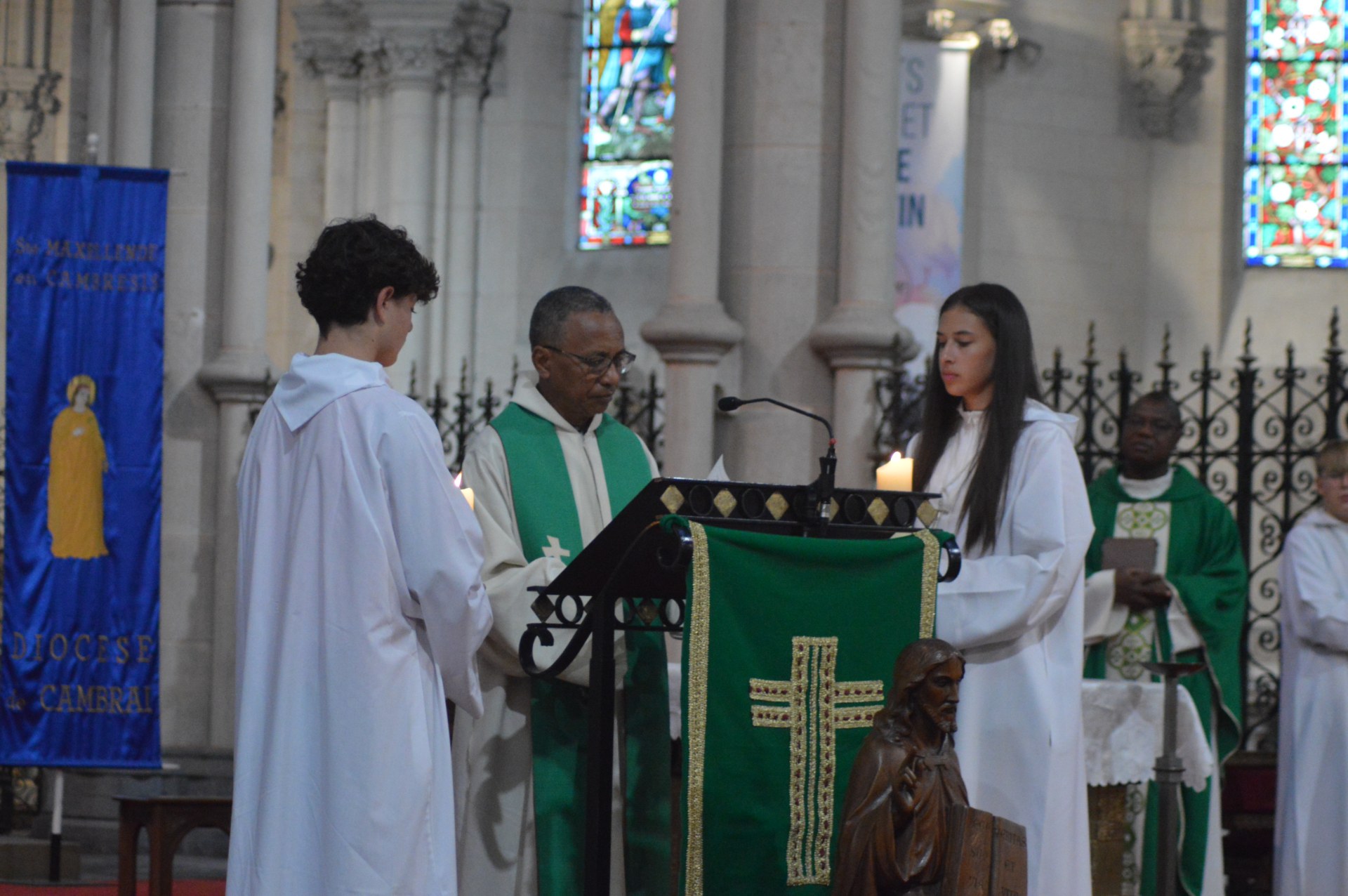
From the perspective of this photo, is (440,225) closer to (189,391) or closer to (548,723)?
(189,391)

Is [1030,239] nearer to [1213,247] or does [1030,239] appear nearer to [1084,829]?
[1213,247]

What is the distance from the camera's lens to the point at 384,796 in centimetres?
369

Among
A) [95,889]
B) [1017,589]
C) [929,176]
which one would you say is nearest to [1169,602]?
[1017,589]

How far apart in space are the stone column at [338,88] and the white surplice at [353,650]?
9.60 meters

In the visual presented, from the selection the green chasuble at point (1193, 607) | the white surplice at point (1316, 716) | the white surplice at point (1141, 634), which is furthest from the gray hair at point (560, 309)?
the green chasuble at point (1193, 607)

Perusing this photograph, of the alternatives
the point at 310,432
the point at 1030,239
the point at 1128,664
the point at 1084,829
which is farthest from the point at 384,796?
the point at 1030,239

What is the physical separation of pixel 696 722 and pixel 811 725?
288 mm

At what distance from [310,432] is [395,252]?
40cm

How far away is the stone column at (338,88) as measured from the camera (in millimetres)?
13094

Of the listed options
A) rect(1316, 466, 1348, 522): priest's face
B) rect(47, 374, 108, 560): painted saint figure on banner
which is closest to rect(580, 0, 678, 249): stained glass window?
rect(47, 374, 108, 560): painted saint figure on banner

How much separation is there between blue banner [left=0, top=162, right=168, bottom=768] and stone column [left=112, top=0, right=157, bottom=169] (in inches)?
42.9

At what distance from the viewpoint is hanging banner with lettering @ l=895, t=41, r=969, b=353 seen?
11172 millimetres

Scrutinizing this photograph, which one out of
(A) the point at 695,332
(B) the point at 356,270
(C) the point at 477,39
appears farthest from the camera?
(C) the point at 477,39

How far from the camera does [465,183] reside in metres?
13.0
